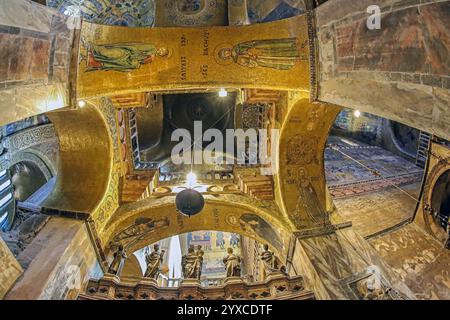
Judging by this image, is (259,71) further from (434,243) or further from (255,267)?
(255,267)

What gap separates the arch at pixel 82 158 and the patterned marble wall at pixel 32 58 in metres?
1.79

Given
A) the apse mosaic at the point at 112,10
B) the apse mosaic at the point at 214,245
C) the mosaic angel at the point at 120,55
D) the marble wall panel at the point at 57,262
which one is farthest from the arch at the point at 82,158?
the apse mosaic at the point at 214,245

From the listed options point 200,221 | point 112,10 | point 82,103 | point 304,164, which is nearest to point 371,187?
point 304,164

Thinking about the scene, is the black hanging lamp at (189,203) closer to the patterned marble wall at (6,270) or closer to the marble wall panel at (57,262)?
the marble wall panel at (57,262)

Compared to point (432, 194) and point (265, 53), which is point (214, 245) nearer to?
point (432, 194)

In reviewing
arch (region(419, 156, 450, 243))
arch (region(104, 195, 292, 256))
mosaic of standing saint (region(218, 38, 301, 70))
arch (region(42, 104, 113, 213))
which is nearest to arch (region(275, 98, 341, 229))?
arch (region(104, 195, 292, 256))

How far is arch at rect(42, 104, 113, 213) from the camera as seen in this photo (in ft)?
18.2

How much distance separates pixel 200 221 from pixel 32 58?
498cm

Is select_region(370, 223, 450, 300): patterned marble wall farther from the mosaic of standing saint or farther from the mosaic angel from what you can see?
the mosaic angel

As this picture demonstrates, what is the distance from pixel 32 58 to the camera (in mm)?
3314

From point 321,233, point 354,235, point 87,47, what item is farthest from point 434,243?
point 87,47

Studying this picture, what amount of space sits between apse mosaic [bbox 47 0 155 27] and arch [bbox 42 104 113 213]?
12.5 ft

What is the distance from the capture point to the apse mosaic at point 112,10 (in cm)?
762
